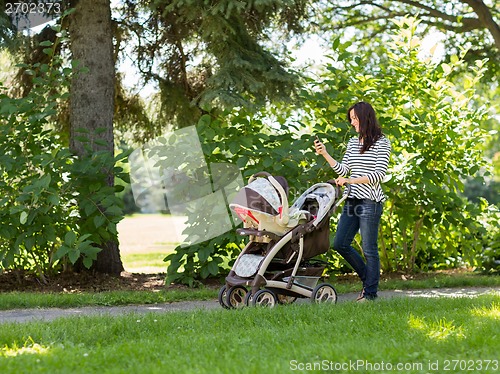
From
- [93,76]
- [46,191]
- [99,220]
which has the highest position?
[93,76]

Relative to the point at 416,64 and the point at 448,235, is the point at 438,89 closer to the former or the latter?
the point at 416,64

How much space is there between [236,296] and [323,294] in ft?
2.50

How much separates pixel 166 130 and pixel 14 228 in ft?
10.7

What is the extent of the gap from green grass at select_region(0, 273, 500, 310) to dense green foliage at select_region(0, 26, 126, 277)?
45 cm

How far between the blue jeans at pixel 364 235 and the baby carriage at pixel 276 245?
327mm

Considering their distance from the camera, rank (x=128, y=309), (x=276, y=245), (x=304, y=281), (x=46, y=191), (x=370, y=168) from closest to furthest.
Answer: (x=276, y=245) < (x=304, y=281) < (x=370, y=168) < (x=128, y=309) < (x=46, y=191)

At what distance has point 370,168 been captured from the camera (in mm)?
6414

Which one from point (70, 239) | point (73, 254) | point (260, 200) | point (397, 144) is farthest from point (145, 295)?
point (397, 144)

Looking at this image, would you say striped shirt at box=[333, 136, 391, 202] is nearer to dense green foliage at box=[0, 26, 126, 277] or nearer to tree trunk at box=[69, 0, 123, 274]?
dense green foliage at box=[0, 26, 126, 277]

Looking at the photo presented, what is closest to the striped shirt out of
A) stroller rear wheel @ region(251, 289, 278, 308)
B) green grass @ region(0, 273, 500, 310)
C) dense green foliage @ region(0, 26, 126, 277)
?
stroller rear wheel @ region(251, 289, 278, 308)

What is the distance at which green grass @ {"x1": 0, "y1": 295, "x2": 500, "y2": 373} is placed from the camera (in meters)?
4.01

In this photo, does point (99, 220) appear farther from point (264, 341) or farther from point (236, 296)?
point (264, 341)

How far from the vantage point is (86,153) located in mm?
8406

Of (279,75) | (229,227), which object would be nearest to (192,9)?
(279,75)
